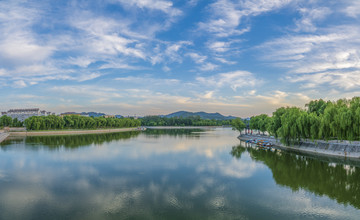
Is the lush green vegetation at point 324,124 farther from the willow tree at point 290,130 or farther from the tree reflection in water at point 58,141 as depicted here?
the tree reflection in water at point 58,141

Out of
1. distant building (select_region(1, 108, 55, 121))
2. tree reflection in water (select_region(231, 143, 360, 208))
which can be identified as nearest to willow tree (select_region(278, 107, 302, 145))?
tree reflection in water (select_region(231, 143, 360, 208))

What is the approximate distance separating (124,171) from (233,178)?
838 centimetres

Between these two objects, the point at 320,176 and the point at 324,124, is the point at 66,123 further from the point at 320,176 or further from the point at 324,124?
the point at 320,176

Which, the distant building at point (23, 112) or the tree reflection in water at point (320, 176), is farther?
the distant building at point (23, 112)

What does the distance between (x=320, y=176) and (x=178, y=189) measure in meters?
10.8

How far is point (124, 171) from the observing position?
1767 centimetres

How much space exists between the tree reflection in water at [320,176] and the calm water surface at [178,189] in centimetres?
5

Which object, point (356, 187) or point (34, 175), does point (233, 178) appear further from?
point (34, 175)

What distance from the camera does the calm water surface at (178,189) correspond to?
32.7 feet

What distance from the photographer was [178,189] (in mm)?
13156

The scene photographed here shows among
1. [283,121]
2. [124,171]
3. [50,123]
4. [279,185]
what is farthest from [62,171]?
[50,123]

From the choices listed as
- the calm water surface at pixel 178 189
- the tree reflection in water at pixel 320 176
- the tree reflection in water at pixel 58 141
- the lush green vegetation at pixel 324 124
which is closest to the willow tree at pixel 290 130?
the lush green vegetation at pixel 324 124

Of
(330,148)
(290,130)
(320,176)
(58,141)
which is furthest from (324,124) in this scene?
(58,141)

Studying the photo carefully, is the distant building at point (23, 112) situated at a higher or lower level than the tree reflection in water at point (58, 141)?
higher
